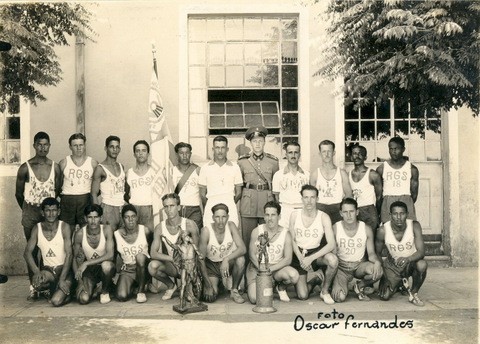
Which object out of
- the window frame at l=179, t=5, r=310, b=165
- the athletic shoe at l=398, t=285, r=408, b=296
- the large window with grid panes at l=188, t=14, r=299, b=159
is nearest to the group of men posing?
the athletic shoe at l=398, t=285, r=408, b=296

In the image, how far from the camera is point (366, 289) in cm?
721

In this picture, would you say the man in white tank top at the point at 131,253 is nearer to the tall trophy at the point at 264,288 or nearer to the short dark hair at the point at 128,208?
the short dark hair at the point at 128,208

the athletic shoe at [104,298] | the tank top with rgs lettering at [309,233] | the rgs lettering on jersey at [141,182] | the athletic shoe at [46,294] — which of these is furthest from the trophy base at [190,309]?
the rgs lettering on jersey at [141,182]

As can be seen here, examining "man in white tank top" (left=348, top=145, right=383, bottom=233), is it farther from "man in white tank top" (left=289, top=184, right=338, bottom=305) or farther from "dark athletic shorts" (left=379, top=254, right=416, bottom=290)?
"man in white tank top" (left=289, top=184, right=338, bottom=305)

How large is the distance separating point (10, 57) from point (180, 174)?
100 inches

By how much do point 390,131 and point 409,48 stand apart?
12.5ft

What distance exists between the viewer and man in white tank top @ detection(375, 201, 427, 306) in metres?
6.71

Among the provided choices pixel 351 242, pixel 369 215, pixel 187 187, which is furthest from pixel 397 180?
pixel 187 187

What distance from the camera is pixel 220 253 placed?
7008 mm

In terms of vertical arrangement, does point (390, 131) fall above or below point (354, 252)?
above

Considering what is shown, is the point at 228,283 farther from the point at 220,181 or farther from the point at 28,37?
the point at 28,37

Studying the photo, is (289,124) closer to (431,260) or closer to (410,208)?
(410,208)

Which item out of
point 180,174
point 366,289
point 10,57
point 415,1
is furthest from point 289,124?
point 10,57

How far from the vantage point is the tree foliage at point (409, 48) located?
16.8ft
